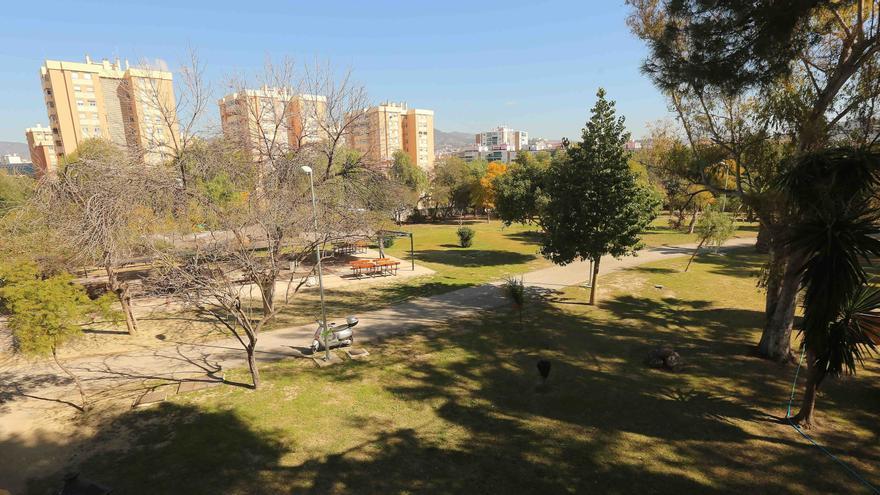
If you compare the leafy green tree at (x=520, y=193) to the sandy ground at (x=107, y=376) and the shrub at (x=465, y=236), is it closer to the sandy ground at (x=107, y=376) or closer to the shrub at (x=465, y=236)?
the shrub at (x=465, y=236)

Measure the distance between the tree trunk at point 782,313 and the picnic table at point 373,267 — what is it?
19.1 metres

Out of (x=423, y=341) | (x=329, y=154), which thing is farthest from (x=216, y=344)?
(x=329, y=154)

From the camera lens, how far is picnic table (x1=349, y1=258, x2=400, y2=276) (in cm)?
2616

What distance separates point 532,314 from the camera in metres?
18.6

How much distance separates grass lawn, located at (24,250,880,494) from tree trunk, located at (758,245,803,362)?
713 millimetres

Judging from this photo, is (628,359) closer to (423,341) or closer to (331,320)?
(423,341)

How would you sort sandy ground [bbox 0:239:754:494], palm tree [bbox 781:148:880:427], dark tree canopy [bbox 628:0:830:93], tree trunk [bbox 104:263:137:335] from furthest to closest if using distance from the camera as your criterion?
tree trunk [bbox 104:263:137:335] < dark tree canopy [bbox 628:0:830:93] < sandy ground [bbox 0:239:754:494] < palm tree [bbox 781:148:880:427]

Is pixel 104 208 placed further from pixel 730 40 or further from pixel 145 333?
pixel 730 40

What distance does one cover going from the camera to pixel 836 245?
26.3 ft

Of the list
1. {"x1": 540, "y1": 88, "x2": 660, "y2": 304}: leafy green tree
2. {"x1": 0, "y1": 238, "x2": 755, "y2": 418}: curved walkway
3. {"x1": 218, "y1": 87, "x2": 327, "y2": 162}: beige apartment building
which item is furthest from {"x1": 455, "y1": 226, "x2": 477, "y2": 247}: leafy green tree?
{"x1": 218, "y1": 87, "x2": 327, "y2": 162}: beige apartment building

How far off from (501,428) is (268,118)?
1635 centimetres

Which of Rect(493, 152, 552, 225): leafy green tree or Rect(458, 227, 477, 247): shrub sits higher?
Rect(493, 152, 552, 225): leafy green tree

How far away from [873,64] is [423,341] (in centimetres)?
1602

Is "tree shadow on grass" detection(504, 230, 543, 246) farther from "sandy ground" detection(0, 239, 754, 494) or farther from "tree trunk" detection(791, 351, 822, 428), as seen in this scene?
"tree trunk" detection(791, 351, 822, 428)
